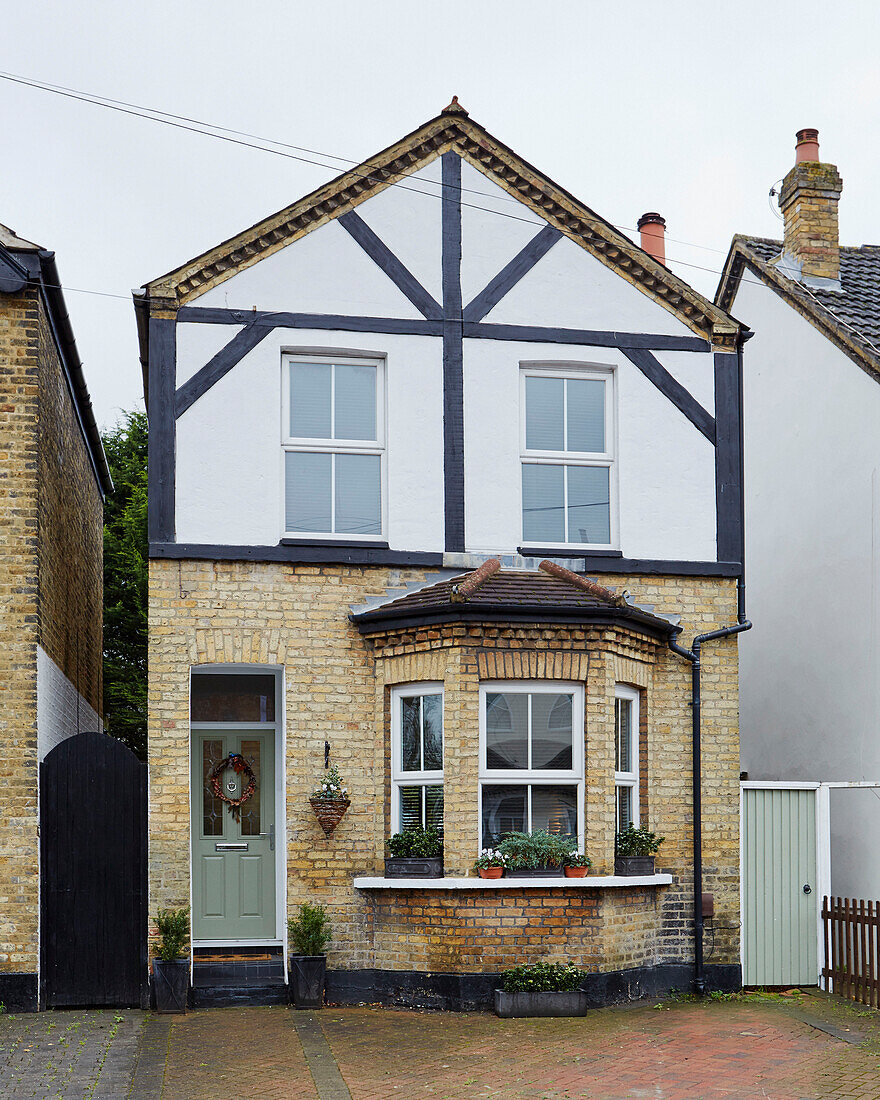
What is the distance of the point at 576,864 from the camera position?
11.6 metres

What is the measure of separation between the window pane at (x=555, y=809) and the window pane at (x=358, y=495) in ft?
9.81

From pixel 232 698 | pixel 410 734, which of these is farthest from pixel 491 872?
pixel 232 698

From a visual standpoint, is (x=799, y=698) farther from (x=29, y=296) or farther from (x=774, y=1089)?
(x=29, y=296)

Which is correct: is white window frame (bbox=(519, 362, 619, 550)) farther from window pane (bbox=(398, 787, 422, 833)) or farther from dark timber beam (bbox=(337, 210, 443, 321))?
window pane (bbox=(398, 787, 422, 833))

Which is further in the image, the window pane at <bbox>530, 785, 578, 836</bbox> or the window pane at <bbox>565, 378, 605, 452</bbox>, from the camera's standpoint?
the window pane at <bbox>565, 378, 605, 452</bbox>

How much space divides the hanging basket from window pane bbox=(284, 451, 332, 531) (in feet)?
8.55

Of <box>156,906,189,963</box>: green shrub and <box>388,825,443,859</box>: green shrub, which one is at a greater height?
<box>388,825,443,859</box>: green shrub

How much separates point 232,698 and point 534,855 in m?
3.72

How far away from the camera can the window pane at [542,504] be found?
12.9 meters

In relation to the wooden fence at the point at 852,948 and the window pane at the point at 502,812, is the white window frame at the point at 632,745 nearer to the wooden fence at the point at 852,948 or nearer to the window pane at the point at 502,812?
the window pane at the point at 502,812

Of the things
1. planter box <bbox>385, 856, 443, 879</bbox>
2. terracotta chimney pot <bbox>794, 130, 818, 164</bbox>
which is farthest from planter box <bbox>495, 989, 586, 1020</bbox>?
terracotta chimney pot <bbox>794, 130, 818, 164</bbox>

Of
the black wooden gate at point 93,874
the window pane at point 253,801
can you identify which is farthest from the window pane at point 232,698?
the black wooden gate at point 93,874

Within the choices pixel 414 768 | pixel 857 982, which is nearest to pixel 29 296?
pixel 414 768

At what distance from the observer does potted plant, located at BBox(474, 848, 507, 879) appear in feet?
37.5
